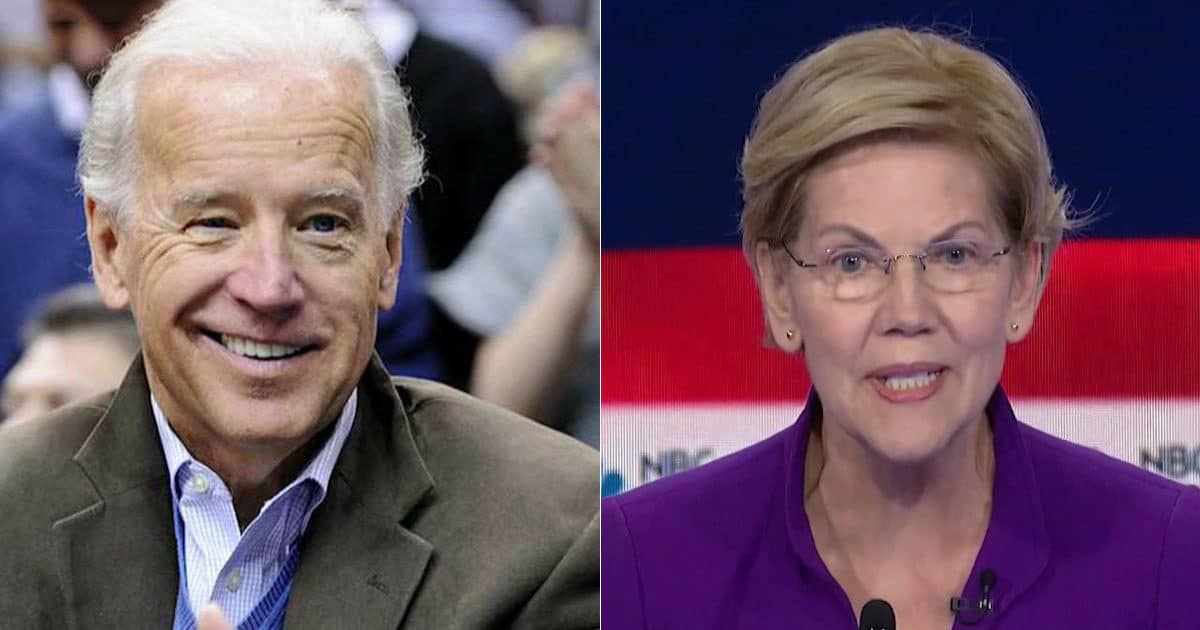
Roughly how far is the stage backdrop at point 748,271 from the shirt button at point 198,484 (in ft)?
1.83

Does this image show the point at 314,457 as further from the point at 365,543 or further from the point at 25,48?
the point at 25,48

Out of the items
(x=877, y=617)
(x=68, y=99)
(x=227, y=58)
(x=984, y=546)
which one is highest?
(x=227, y=58)

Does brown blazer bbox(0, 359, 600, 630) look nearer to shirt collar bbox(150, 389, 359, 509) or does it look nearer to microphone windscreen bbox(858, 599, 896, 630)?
shirt collar bbox(150, 389, 359, 509)

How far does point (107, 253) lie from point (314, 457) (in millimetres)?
376

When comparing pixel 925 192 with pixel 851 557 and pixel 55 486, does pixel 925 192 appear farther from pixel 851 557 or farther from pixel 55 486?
pixel 55 486

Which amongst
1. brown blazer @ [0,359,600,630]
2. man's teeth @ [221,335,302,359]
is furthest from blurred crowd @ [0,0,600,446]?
man's teeth @ [221,335,302,359]

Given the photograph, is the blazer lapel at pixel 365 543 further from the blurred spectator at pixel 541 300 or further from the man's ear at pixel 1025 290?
the man's ear at pixel 1025 290

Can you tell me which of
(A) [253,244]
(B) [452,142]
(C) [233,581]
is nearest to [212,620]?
(C) [233,581]

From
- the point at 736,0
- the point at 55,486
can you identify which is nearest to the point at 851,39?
the point at 736,0

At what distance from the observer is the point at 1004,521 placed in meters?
2.02

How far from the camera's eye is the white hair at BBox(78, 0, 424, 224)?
1.87 metres

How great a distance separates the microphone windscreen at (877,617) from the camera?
203 cm

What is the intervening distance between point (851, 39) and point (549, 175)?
46 cm

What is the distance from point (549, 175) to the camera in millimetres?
2162
